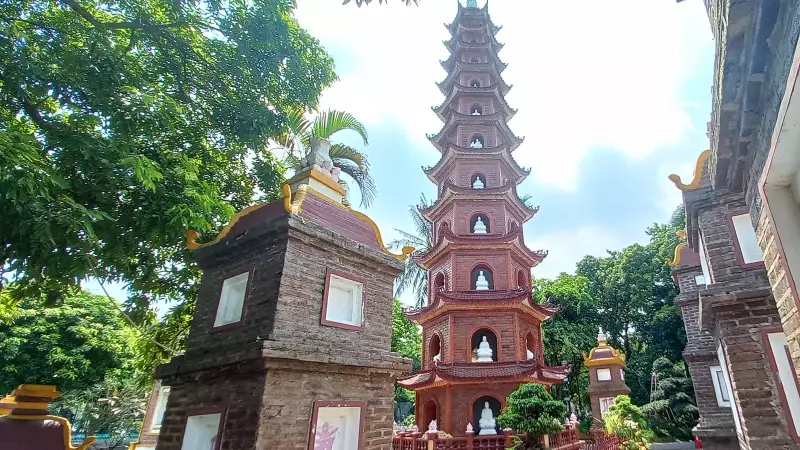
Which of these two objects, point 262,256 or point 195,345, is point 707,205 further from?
point 195,345

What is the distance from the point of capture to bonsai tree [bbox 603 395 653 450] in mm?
15607

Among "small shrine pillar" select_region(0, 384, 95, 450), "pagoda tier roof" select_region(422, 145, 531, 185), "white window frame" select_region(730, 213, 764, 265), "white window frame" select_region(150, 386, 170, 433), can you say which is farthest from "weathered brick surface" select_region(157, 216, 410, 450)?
"pagoda tier roof" select_region(422, 145, 531, 185)

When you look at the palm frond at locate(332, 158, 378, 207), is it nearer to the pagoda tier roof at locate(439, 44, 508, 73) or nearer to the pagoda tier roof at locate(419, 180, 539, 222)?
the pagoda tier roof at locate(419, 180, 539, 222)

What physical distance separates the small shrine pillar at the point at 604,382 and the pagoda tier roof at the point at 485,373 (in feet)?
18.8

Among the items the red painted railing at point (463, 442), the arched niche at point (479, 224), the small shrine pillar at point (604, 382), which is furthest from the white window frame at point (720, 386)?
the arched niche at point (479, 224)

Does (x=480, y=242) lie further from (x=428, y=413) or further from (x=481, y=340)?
(x=428, y=413)

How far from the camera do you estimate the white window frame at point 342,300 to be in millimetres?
7125

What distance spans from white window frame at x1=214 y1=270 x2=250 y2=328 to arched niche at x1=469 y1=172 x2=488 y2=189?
1432 centimetres

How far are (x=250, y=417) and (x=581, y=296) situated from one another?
28479 mm

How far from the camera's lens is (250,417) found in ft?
18.9

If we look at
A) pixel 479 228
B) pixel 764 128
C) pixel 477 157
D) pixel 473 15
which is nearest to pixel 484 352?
pixel 479 228

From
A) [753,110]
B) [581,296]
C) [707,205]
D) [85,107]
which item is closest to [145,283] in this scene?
[85,107]

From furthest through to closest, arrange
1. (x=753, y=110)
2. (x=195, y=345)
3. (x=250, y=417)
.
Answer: (x=195, y=345) < (x=250, y=417) < (x=753, y=110)

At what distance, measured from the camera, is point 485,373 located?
15352 mm
